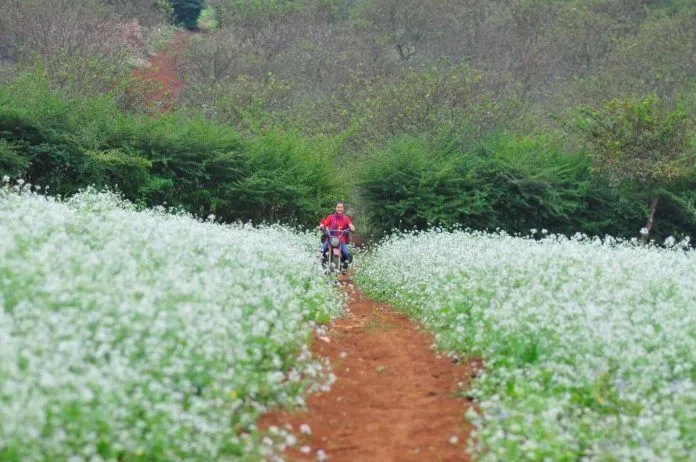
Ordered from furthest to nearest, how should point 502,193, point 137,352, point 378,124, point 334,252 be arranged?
point 378,124, point 502,193, point 334,252, point 137,352

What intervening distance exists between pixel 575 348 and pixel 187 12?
2493 inches

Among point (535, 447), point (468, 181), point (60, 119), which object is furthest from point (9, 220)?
point (468, 181)

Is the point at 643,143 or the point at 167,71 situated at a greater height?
the point at 167,71

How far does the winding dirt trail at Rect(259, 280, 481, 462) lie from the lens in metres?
7.64

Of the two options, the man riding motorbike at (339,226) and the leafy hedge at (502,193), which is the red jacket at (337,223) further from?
the leafy hedge at (502,193)

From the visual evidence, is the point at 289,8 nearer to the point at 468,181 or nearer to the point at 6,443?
the point at 468,181

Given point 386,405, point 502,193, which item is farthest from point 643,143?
point 386,405

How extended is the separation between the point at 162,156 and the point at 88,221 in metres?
12.8

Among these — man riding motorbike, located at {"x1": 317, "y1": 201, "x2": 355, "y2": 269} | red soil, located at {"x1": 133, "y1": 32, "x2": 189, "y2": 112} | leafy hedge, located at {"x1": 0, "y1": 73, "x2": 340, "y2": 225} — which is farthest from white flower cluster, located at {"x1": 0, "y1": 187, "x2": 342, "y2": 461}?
red soil, located at {"x1": 133, "y1": 32, "x2": 189, "y2": 112}

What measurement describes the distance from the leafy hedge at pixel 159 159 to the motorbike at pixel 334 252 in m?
6.19

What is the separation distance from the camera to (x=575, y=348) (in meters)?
8.96

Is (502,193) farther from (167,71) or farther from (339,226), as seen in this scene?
(167,71)

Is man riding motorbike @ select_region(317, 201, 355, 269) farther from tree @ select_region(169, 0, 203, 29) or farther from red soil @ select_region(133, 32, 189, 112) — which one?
tree @ select_region(169, 0, 203, 29)

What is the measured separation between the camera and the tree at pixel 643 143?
1064 inches
